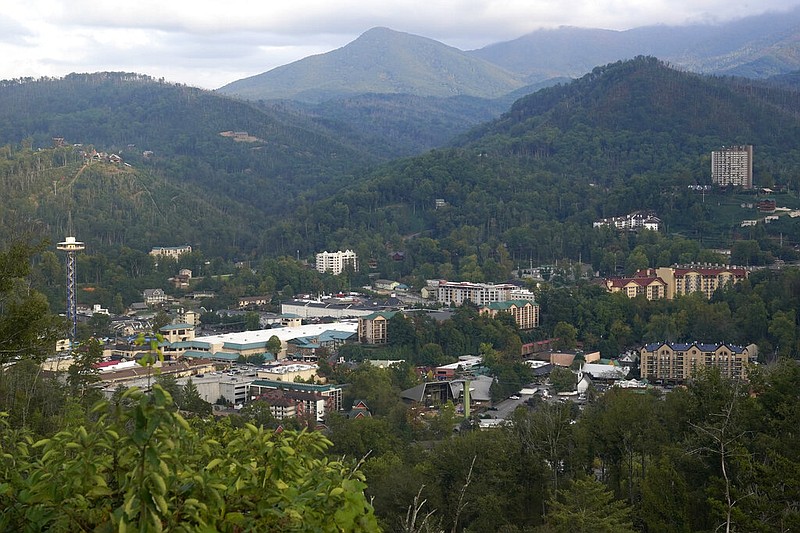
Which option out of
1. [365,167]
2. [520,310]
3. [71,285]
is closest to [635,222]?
[520,310]

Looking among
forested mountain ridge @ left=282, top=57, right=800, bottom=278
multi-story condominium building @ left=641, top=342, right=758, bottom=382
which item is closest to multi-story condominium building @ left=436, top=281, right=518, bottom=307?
forested mountain ridge @ left=282, top=57, right=800, bottom=278

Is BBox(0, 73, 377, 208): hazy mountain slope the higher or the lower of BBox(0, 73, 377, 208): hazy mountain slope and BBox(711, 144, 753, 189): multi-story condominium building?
the higher

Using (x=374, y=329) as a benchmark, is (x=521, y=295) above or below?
above

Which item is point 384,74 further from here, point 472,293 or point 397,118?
point 472,293

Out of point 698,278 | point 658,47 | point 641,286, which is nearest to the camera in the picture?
point 641,286

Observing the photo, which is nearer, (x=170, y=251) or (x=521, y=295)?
(x=521, y=295)

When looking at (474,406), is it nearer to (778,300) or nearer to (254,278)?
(778,300)

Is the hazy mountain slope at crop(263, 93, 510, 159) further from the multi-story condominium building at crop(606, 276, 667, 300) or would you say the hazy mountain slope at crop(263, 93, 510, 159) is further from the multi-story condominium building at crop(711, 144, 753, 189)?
the multi-story condominium building at crop(606, 276, 667, 300)
